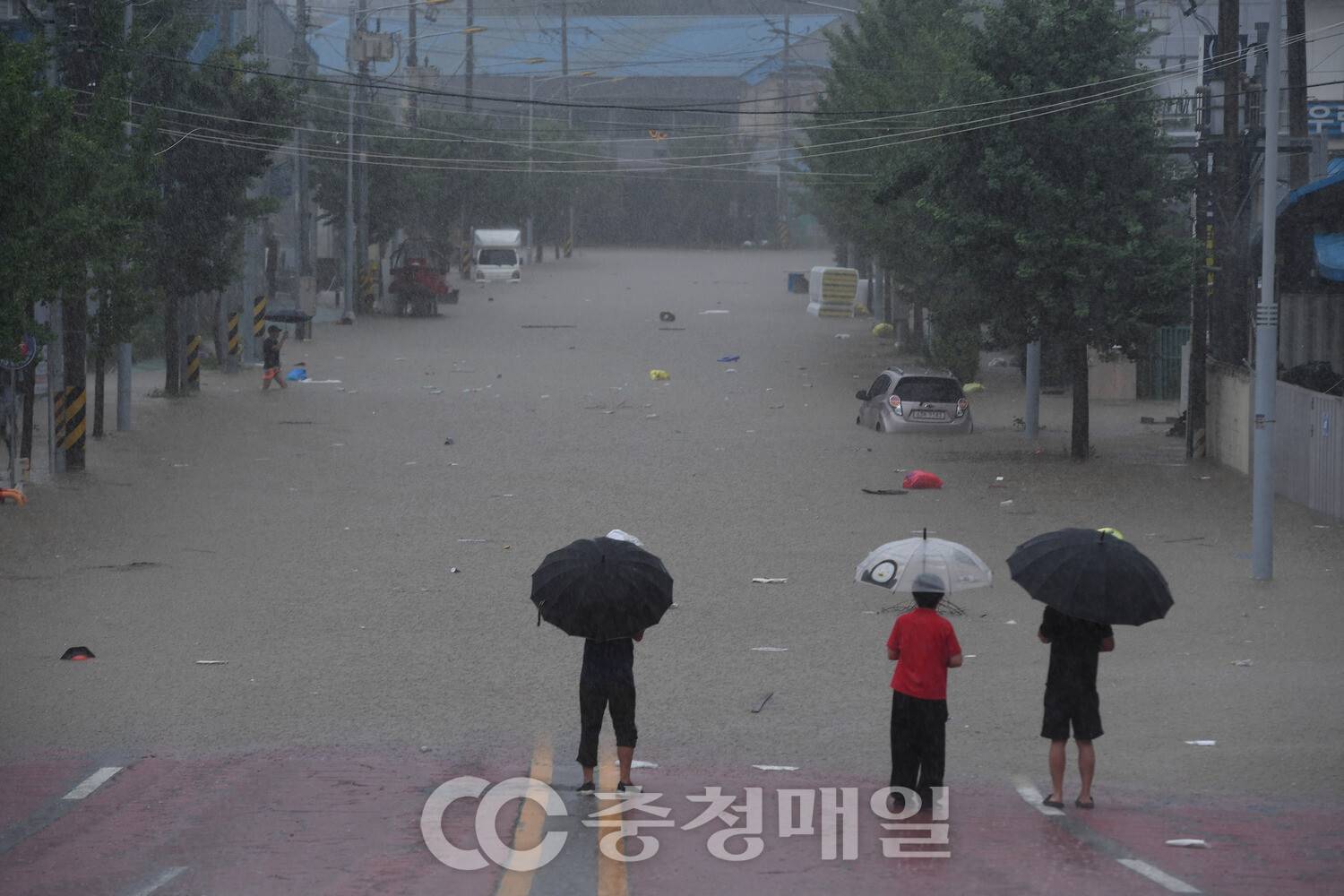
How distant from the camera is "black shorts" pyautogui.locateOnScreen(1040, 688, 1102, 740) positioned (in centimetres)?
867

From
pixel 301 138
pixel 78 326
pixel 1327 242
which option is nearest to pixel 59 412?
pixel 78 326

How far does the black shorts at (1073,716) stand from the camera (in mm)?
8672

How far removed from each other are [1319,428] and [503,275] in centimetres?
6328

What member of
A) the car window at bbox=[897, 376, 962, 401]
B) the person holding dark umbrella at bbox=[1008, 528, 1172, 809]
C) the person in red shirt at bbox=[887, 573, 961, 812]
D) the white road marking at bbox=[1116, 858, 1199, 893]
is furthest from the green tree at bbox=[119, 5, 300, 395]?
the white road marking at bbox=[1116, 858, 1199, 893]

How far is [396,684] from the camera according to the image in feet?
40.2

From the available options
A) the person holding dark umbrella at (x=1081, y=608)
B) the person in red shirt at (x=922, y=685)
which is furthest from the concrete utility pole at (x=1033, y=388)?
the person in red shirt at (x=922, y=685)

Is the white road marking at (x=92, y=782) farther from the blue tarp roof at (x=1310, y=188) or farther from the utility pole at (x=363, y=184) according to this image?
the utility pole at (x=363, y=184)

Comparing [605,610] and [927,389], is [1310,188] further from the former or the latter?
[605,610]

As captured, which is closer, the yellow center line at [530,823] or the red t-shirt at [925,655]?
the yellow center line at [530,823]

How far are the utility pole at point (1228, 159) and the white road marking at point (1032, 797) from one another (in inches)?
707

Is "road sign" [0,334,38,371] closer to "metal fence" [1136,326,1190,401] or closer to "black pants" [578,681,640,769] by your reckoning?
"black pants" [578,681,640,769]

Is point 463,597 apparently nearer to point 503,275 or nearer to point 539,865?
point 539,865

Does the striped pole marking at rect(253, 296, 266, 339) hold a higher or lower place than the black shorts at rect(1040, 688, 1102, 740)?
higher

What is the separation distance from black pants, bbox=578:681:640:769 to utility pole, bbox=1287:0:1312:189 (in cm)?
2133
